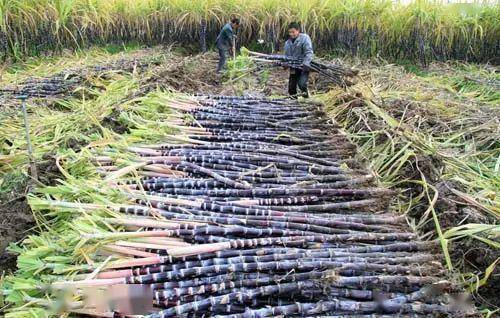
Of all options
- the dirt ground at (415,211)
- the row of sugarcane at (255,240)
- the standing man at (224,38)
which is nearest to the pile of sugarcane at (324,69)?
the dirt ground at (415,211)

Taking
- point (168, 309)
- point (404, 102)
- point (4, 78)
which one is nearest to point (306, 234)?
point (168, 309)

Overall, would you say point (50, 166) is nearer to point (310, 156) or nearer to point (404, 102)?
point (310, 156)

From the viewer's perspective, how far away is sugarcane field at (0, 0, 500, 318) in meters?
1.86

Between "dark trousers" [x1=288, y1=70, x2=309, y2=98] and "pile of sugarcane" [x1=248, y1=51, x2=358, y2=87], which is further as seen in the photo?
"dark trousers" [x1=288, y1=70, x2=309, y2=98]

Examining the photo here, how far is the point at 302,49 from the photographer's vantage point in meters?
6.14

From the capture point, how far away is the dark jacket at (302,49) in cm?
599

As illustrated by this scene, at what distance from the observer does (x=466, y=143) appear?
373 centimetres

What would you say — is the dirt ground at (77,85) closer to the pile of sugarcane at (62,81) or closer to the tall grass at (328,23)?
the pile of sugarcane at (62,81)

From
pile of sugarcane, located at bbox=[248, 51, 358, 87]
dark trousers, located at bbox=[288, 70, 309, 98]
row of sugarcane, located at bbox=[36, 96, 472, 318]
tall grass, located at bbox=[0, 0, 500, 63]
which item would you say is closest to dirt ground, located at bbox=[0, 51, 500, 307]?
row of sugarcane, located at bbox=[36, 96, 472, 318]

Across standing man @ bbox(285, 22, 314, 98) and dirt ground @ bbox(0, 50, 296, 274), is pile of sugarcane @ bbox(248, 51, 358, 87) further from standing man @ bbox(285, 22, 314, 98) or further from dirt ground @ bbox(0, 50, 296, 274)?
dirt ground @ bbox(0, 50, 296, 274)

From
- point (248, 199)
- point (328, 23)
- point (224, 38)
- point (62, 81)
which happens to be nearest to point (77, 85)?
point (62, 81)

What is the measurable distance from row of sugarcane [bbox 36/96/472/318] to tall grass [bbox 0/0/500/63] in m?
6.47

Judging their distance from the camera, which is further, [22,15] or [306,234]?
[22,15]

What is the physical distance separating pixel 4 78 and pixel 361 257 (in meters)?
5.90
